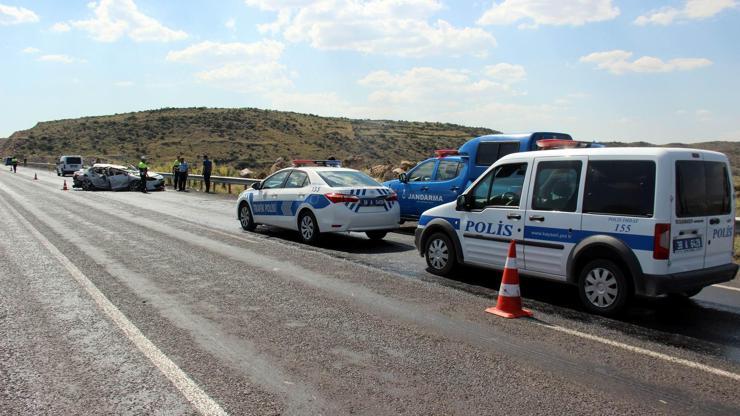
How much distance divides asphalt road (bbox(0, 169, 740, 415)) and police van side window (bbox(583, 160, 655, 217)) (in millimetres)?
1199

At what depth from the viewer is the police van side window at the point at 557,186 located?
673cm

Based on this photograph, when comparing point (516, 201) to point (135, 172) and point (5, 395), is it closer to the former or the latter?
point (5, 395)

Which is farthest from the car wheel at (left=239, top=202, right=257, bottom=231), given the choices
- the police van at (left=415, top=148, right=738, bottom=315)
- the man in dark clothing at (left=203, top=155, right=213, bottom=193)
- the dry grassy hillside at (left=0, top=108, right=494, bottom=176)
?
the dry grassy hillside at (left=0, top=108, right=494, bottom=176)

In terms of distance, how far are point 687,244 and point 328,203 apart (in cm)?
651

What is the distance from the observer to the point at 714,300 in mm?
7273

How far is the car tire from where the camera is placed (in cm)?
626

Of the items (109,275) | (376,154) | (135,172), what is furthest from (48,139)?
(109,275)

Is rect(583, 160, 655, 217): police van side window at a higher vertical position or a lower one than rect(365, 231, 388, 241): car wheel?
higher

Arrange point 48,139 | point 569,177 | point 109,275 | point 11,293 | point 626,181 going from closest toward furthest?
point 626,181, point 569,177, point 11,293, point 109,275, point 48,139

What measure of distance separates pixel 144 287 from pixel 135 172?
80.9 feet

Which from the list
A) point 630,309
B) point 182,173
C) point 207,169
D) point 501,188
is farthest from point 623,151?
point 182,173

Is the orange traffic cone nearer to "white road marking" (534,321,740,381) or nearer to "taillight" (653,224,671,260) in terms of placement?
"white road marking" (534,321,740,381)

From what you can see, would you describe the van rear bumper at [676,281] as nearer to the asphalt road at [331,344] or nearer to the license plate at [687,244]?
the license plate at [687,244]

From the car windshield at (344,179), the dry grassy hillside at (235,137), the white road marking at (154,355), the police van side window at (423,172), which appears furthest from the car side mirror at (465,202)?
the dry grassy hillside at (235,137)
